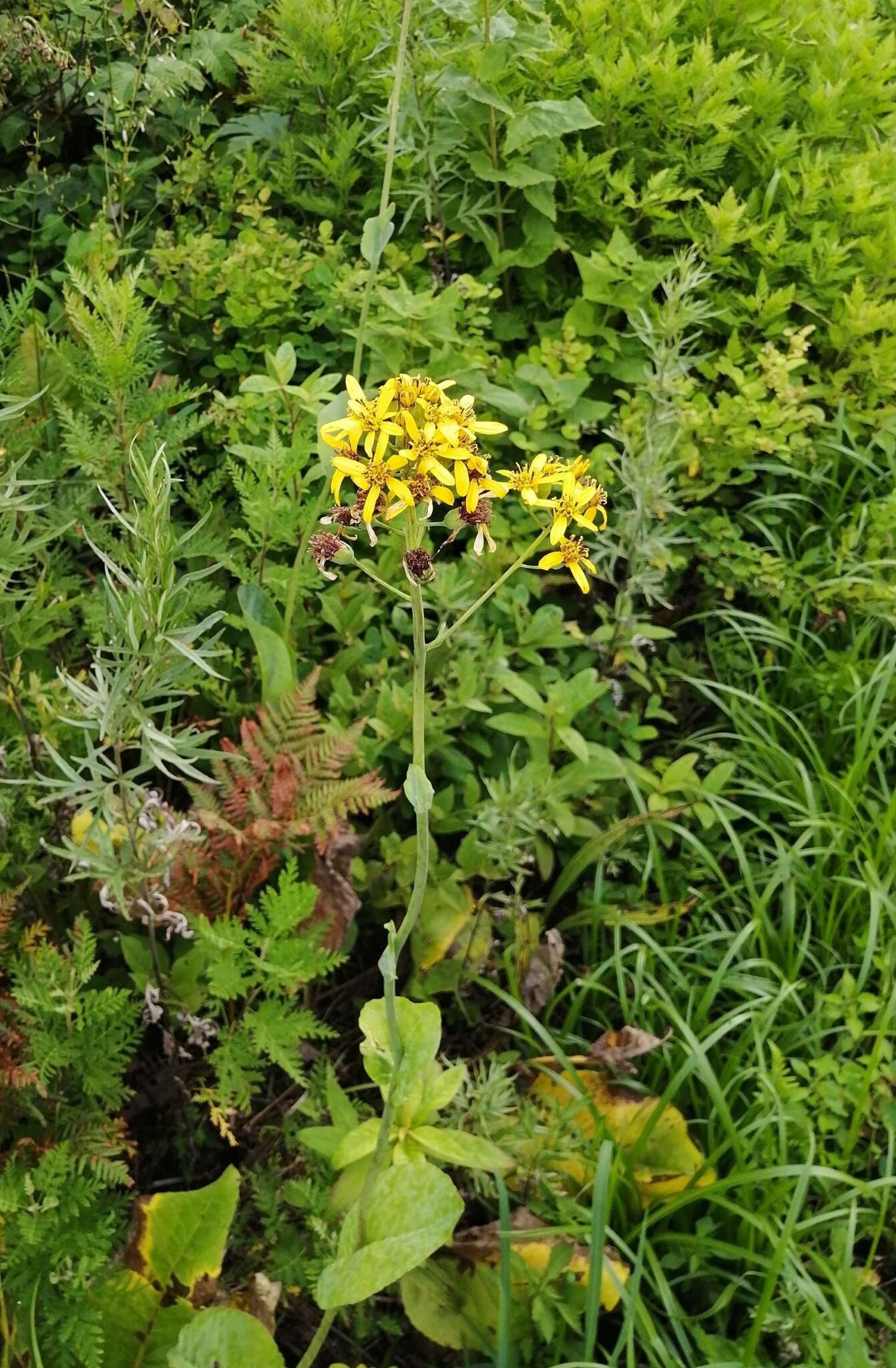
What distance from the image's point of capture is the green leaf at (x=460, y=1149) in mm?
1354

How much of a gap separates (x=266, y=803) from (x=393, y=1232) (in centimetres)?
67

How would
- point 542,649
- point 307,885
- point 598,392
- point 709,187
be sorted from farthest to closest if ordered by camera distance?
1. point 709,187
2. point 598,392
3. point 542,649
4. point 307,885

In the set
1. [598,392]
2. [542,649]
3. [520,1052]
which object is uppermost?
[598,392]

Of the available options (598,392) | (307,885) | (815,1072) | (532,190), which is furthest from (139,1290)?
(532,190)

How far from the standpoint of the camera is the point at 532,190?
2348 millimetres

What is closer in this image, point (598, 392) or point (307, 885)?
point (307, 885)

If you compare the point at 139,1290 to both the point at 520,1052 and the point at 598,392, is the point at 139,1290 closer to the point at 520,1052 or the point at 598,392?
the point at 520,1052

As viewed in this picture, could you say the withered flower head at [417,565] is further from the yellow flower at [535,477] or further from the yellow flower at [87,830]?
the yellow flower at [87,830]

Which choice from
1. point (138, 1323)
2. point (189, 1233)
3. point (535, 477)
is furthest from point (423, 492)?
point (138, 1323)

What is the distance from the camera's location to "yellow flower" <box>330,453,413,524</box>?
103 cm

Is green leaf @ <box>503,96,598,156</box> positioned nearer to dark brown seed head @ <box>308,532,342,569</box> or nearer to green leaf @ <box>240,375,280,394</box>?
green leaf @ <box>240,375,280,394</box>

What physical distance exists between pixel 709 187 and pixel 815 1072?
2.09 metres

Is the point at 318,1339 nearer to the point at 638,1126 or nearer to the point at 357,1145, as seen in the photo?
the point at 357,1145

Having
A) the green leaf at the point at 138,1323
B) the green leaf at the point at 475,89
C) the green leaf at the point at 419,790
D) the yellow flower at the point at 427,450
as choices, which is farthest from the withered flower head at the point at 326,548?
the green leaf at the point at 475,89
